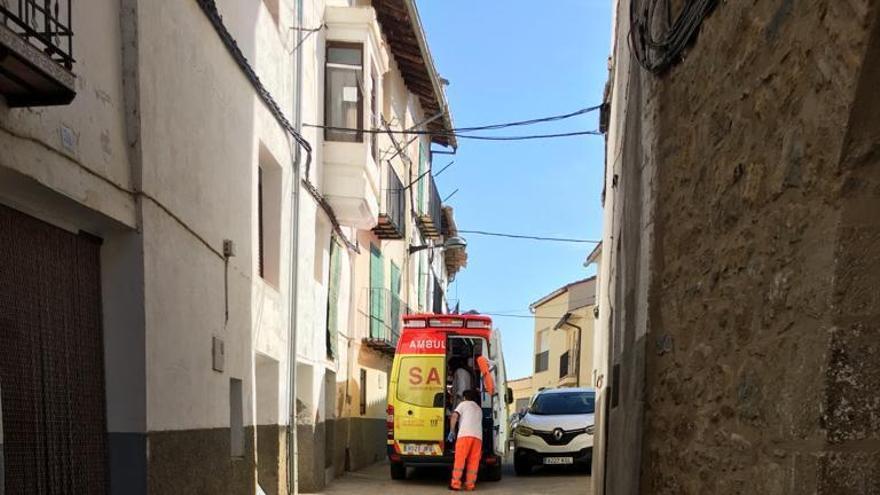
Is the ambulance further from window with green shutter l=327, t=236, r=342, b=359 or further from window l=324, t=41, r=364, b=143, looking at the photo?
window l=324, t=41, r=364, b=143

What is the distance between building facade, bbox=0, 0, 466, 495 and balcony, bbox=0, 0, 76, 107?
0.01 metres

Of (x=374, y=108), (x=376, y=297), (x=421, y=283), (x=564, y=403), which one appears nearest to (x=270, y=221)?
(x=374, y=108)

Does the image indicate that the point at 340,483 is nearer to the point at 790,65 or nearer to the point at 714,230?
the point at 714,230

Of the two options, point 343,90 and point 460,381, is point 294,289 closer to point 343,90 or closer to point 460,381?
point 343,90

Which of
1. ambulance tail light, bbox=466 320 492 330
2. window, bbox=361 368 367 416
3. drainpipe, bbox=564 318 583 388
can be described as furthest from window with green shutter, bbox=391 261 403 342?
drainpipe, bbox=564 318 583 388

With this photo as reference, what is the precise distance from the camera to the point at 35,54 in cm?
380

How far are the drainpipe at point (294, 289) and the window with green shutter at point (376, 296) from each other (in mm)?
6563

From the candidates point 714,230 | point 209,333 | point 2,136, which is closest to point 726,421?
point 714,230

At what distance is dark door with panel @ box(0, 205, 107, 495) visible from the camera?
14.8 feet

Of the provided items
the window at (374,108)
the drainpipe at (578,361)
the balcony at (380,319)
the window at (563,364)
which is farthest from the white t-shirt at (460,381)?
the window at (563,364)

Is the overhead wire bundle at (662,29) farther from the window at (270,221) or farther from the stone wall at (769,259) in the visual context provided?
the window at (270,221)

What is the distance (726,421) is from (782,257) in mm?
910

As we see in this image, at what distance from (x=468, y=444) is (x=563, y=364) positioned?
95.3 ft

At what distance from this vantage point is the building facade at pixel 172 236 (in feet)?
15.0
